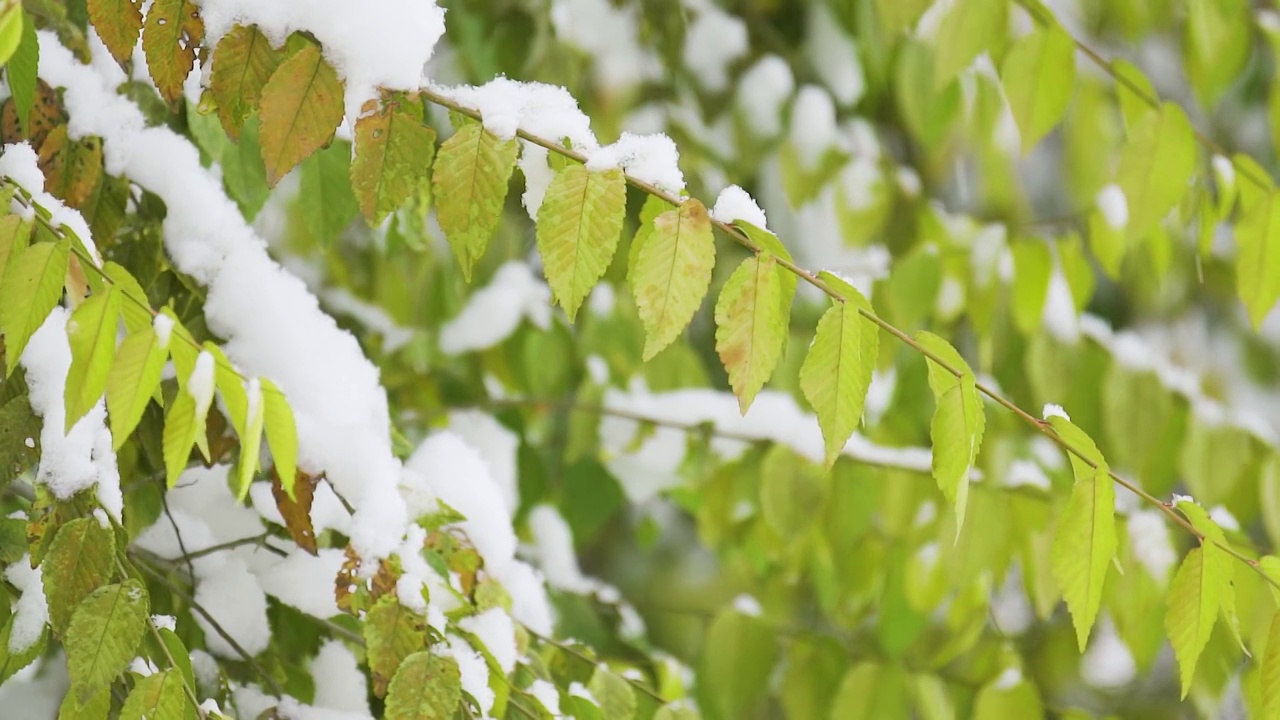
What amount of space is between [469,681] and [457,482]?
251 mm

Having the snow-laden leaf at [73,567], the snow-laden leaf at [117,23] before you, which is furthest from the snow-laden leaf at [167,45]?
the snow-laden leaf at [73,567]

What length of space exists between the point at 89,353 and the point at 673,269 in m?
0.27

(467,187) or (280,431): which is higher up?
(467,187)

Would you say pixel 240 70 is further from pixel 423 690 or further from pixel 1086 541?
pixel 1086 541

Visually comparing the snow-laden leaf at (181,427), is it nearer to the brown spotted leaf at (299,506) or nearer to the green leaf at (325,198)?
the brown spotted leaf at (299,506)

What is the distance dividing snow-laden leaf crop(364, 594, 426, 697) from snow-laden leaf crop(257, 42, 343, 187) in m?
0.25

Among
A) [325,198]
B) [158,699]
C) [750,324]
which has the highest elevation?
[325,198]

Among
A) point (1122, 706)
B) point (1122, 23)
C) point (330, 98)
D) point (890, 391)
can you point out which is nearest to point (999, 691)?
point (890, 391)

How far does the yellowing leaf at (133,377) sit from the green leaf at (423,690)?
21 centimetres

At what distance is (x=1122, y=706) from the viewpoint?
2646 mm

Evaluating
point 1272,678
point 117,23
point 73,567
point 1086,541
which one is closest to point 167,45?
point 117,23

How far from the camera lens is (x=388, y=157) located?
66 cm

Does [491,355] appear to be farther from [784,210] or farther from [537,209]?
[537,209]

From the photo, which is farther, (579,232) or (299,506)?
(299,506)
